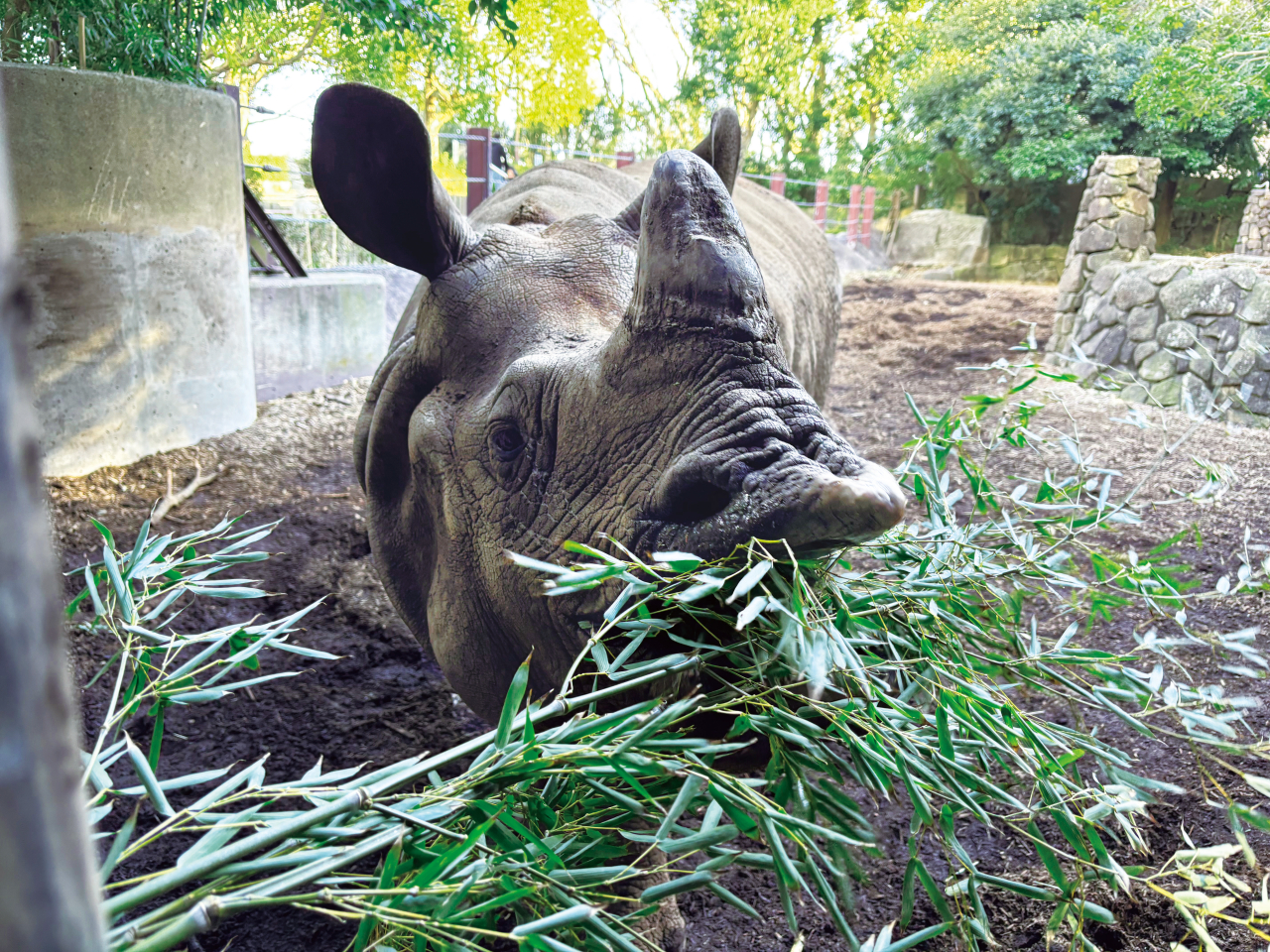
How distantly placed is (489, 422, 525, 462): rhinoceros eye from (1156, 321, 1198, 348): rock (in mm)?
7997

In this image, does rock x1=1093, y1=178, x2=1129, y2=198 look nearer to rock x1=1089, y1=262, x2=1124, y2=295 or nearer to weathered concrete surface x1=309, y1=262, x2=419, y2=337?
rock x1=1089, y1=262, x2=1124, y2=295

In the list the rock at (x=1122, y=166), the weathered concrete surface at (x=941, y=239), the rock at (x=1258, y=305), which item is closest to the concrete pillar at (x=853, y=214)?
the weathered concrete surface at (x=941, y=239)

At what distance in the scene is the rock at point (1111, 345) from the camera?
9.35 metres

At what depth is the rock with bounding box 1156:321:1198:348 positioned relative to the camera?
8405mm

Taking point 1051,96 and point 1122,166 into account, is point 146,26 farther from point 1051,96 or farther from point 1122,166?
point 1051,96

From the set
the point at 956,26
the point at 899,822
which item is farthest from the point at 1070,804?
the point at 956,26

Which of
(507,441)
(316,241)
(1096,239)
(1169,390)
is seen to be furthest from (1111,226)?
(507,441)

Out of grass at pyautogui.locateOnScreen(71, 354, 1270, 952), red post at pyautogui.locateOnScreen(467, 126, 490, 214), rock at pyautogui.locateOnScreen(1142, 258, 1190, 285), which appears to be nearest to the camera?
grass at pyautogui.locateOnScreen(71, 354, 1270, 952)

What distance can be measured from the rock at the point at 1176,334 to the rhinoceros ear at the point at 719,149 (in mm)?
7162

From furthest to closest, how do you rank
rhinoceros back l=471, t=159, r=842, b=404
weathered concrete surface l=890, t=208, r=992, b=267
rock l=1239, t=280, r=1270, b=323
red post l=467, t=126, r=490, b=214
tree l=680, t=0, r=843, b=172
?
weathered concrete surface l=890, t=208, r=992, b=267, tree l=680, t=0, r=843, b=172, red post l=467, t=126, r=490, b=214, rock l=1239, t=280, r=1270, b=323, rhinoceros back l=471, t=159, r=842, b=404

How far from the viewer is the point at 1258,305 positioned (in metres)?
7.75

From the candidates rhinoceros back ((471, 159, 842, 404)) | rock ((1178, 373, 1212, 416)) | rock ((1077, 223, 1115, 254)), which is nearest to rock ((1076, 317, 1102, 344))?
rock ((1077, 223, 1115, 254))

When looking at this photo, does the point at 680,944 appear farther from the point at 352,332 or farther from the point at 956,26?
the point at 956,26

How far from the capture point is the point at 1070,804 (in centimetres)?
210
